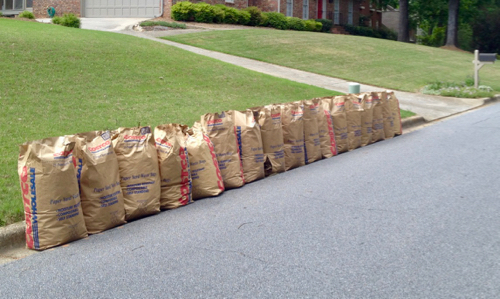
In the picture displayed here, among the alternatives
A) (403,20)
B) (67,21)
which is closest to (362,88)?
(67,21)

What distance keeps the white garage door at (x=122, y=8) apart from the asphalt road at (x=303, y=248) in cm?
2474

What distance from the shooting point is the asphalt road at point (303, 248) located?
4.00 meters

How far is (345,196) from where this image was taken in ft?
21.3

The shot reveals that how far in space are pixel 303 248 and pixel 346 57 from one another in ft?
67.2

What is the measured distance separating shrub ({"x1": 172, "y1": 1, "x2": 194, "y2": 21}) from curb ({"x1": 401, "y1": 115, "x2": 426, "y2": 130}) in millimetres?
18484

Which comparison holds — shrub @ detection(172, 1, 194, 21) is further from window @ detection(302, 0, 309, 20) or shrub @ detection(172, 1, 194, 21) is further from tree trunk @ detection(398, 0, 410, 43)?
tree trunk @ detection(398, 0, 410, 43)

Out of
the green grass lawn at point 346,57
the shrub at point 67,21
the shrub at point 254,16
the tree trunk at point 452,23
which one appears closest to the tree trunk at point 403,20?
the tree trunk at point 452,23

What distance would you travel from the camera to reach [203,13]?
2912cm

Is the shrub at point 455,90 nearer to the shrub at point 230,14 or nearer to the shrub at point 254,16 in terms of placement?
the shrub at point 230,14

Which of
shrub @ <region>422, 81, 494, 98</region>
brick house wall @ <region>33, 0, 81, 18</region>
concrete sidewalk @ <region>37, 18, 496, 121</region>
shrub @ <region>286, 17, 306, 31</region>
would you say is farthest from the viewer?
shrub @ <region>286, 17, 306, 31</region>

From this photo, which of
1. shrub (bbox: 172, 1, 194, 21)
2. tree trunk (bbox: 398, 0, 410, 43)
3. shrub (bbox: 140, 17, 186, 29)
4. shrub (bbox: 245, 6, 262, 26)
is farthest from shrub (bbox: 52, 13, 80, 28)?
tree trunk (bbox: 398, 0, 410, 43)

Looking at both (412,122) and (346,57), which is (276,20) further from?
(412,122)

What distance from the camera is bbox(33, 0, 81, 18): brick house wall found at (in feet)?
103

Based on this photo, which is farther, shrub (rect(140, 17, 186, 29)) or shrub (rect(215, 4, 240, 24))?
shrub (rect(215, 4, 240, 24))
